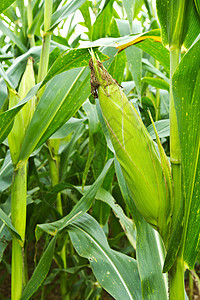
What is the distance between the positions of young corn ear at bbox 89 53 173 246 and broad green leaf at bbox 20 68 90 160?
0.25 m

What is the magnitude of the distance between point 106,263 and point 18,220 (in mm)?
197

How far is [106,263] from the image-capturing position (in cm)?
62

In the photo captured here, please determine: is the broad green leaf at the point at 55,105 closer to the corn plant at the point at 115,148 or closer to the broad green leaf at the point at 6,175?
the corn plant at the point at 115,148

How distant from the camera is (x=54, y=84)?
0.66 metres

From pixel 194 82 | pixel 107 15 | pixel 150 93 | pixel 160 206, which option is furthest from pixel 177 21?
pixel 150 93

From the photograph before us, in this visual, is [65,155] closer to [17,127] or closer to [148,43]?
[17,127]

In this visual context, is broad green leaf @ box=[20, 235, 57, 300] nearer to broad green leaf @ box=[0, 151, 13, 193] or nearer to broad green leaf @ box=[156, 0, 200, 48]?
broad green leaf @ box=[0, 151, 13, 193]

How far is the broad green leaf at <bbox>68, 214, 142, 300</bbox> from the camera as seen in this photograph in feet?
1.90

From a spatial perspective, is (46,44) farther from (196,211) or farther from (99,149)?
(196,211)

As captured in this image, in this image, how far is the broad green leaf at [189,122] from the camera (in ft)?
1.21

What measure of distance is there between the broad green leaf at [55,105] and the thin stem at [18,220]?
0.04 meters

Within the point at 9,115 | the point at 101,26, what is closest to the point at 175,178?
the point at 9,115

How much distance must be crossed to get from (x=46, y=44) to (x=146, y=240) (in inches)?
18.3

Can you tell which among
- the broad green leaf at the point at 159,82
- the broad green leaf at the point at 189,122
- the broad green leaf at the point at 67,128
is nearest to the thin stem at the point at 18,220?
the broad green leaf at the point at 67,128
